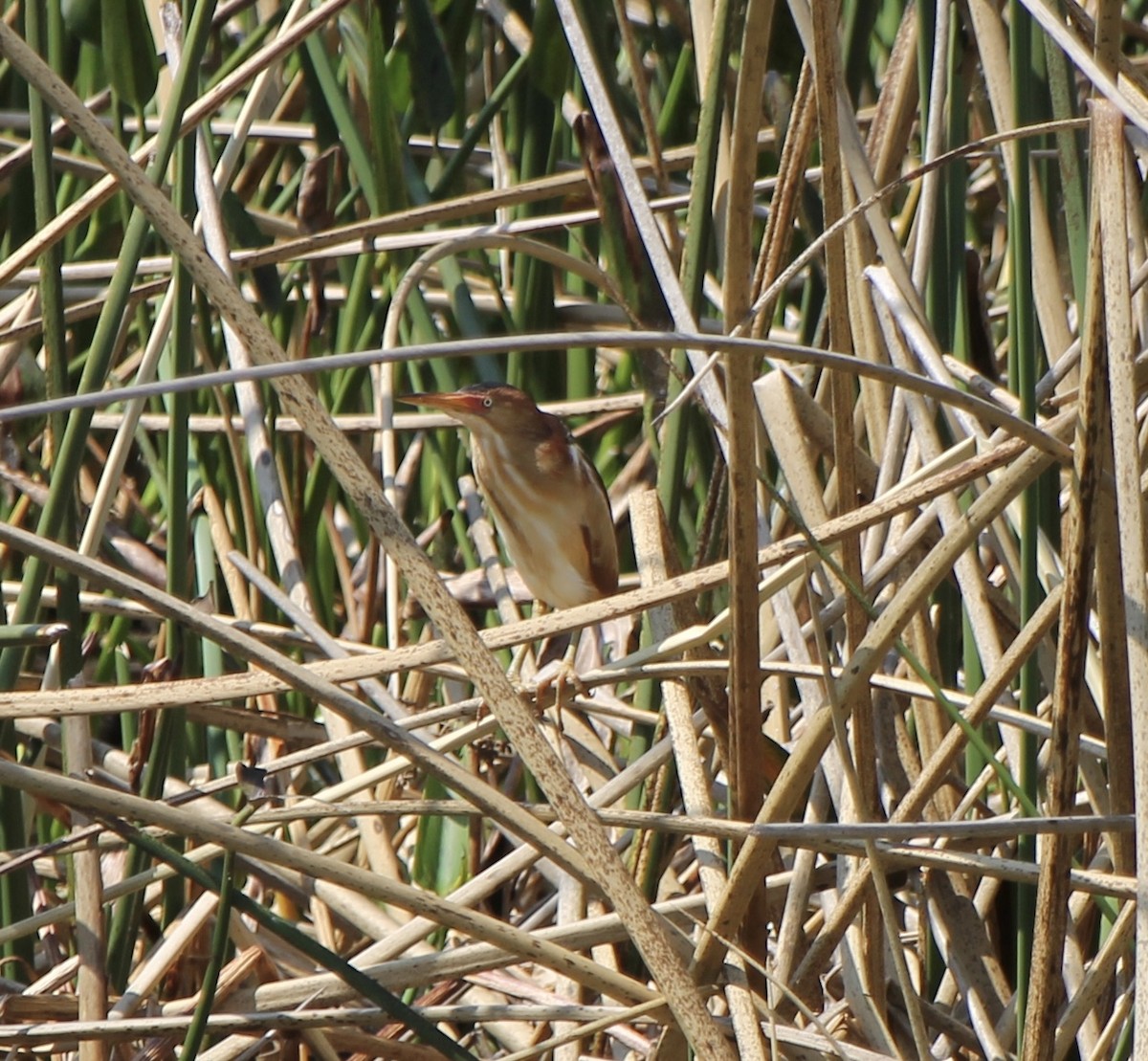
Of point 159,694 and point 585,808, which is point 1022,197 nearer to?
point 585,808

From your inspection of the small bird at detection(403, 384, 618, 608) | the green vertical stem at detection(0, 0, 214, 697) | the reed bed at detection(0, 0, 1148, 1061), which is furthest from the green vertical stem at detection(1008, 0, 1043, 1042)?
the small bird at detection(403, 384, 618, 608)

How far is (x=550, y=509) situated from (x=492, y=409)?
34 cm

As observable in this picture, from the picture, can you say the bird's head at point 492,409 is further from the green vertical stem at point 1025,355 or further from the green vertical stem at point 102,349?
the green vertical stem at point 1025,355

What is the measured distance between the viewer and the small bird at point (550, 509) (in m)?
2.56

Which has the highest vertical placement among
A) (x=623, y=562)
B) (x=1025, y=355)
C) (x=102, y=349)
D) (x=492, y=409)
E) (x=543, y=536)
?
(x=102, y=349)

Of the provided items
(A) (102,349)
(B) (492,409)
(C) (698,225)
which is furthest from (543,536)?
(A) (102,349)

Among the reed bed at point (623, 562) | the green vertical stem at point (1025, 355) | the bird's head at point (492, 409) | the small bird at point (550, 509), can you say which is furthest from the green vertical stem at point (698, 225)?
the small bird at point (550, 509)

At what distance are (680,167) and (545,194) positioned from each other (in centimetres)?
31

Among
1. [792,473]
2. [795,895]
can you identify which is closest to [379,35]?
[792,473]

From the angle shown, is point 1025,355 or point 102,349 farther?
point 102,349

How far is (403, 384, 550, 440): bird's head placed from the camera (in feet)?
7.48

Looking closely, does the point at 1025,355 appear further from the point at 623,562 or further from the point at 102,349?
Result: the point at 623,562

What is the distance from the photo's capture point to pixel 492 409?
2.36m

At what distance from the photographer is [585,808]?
1217 mm
